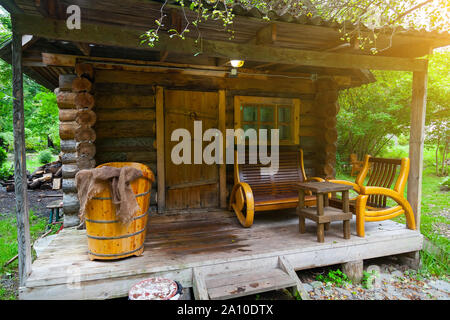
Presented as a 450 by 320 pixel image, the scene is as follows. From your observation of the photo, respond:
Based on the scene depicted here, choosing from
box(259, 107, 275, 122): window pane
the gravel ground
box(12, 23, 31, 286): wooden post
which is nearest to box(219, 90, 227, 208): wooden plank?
box(259, 107, 275, 122): window pane

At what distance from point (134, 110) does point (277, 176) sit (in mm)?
2463

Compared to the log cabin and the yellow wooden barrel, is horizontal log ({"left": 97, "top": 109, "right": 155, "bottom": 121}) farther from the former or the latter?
the yellow wooden barrel

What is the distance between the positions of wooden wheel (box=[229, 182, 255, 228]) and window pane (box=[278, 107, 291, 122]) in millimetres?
1714

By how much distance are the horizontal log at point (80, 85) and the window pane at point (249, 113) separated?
7.86 ft

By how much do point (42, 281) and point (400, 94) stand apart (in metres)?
9.57

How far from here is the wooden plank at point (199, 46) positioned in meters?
2.35

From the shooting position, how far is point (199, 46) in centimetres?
275

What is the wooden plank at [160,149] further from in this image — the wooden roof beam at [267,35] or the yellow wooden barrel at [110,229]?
the wooden roof beam at [267,35]

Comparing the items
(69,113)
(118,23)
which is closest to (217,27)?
(118,23)

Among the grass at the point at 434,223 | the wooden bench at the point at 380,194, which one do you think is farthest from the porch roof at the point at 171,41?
the grass at the point at 434,223

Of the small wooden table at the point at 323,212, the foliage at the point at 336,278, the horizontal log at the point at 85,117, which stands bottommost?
the foliage at the point at 336,278

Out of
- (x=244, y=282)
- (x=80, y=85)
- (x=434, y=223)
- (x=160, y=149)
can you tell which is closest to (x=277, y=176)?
(x=160, y=149)

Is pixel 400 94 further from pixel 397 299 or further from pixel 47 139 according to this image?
pixel 47 139

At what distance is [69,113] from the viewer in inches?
149
